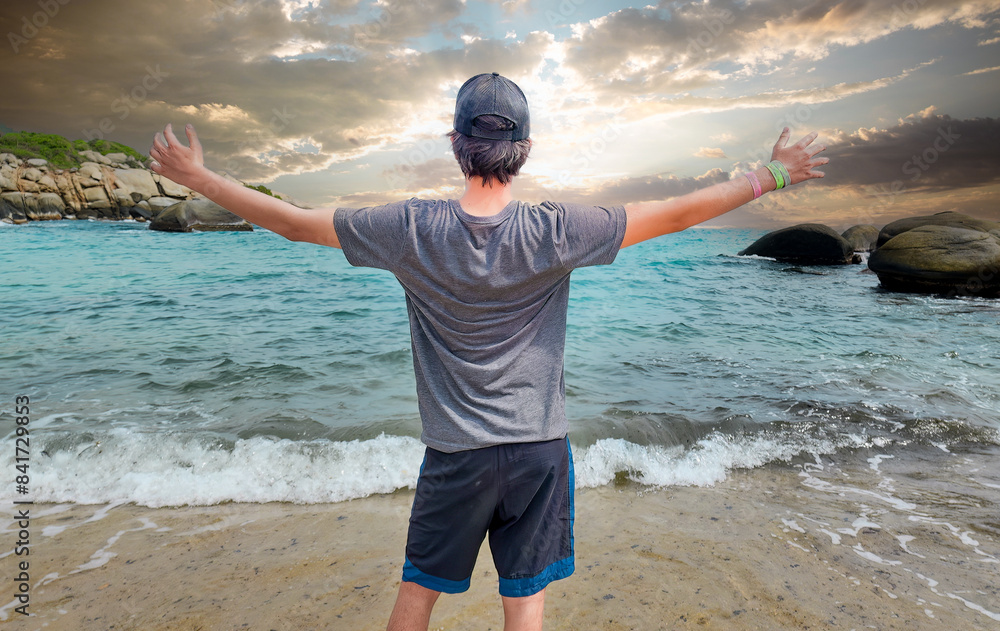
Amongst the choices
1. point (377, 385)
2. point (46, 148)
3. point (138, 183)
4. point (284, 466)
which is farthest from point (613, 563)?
point (46, 148)

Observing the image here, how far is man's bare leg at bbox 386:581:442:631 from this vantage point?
1.64 meters

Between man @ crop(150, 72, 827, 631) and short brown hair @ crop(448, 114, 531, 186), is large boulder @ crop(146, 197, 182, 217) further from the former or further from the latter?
short brown hair @ crop(448, 114, 531, 186)

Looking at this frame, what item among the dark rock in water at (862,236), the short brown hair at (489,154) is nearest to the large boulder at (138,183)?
the dark rock in water at (862,236)

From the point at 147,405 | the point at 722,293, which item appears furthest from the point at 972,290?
the point at 147,405

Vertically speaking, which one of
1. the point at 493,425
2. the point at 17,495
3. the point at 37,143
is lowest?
the point at 17,495

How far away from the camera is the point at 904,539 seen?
343 cm

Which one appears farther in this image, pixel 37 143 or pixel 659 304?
pixel 37 143

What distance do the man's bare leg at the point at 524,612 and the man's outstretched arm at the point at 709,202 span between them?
3.81 feet

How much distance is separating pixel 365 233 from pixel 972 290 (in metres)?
19.0

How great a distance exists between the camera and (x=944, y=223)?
18.0 meters

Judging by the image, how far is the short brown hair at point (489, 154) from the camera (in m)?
1.53

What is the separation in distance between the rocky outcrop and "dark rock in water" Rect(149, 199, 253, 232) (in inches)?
456

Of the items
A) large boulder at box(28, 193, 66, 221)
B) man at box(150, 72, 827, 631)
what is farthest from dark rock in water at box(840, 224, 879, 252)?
large boulder at box(28, 193, 66, 221)

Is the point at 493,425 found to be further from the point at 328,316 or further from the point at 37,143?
the point at 37,143
